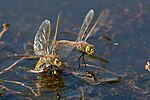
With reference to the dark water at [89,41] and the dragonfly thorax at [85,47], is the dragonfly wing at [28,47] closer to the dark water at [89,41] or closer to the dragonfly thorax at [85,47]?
the dark water at [89,41]

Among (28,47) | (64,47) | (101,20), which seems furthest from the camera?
(101,20)

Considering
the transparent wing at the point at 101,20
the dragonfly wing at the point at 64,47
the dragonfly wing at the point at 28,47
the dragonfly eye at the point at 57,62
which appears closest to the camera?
the dragonfly eye at the point at 57,62

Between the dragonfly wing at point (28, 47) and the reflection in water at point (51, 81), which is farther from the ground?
the dragonfly wing at point (28, 47)

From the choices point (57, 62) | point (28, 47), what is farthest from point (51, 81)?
point (28, 47)

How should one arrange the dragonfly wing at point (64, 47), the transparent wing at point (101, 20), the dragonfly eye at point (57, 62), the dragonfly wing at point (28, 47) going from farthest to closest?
the transparent wing at point (101, 20)
the dragonfly wing at point (28, 47)
the dragonfly wing at point (64, 47)
the dragonfly eye at point (57, 62)

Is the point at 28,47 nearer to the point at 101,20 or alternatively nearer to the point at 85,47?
the point at 85,47

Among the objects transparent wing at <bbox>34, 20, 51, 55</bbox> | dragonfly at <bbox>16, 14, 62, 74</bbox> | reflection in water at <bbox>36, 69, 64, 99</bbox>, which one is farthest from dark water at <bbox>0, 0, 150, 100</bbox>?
transparent wing at <bbox>34, 20, 51, 55</bbox>

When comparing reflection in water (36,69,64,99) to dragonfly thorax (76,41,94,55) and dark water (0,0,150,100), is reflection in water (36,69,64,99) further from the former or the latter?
dragonfly thorax (76,41,94,55)

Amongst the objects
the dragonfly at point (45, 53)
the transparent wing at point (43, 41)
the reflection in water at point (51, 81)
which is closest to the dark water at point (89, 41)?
the reflection in water at point (51, 81)
